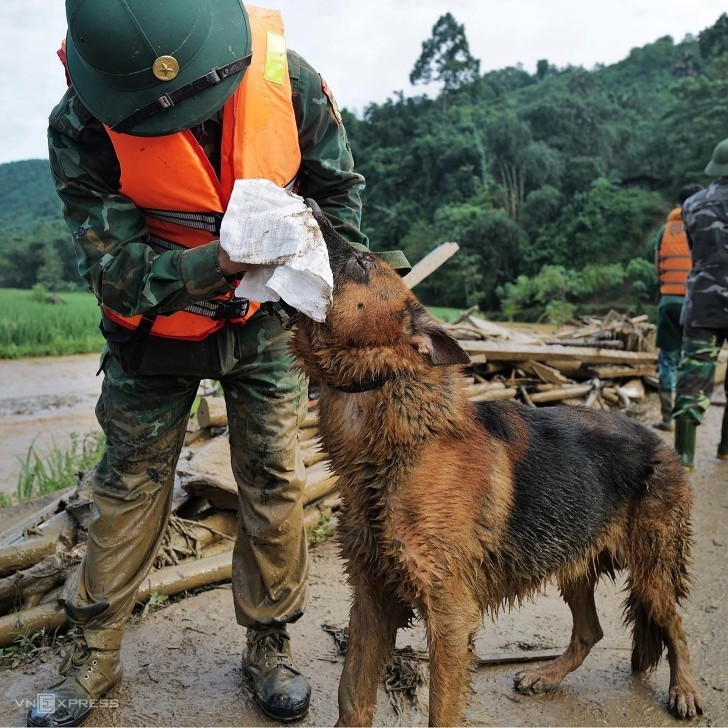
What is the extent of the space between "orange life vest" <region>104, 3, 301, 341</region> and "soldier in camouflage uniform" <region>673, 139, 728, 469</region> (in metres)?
4.93

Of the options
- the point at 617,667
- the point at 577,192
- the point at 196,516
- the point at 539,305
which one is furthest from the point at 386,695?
the point at 577,192

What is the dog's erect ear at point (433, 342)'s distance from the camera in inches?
102

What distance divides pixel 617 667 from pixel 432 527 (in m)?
1.86

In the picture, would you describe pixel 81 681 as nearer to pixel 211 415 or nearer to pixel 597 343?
pixel 211 415

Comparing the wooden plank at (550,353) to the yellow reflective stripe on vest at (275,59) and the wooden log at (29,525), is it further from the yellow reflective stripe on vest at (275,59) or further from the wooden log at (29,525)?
the yellow reflective stripe on vest at (275,59)

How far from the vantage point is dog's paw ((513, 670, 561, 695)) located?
343 cm

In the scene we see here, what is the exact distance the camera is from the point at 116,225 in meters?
Answer: 2.75

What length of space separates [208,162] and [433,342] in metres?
1.09

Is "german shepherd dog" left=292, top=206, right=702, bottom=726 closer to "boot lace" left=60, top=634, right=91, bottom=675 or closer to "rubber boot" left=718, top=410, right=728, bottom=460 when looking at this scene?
"boot lace" left=60, top=634, right=91, bottom=675

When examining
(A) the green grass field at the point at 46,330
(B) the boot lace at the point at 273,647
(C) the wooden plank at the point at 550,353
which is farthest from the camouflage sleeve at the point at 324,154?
(A) the green grass field at the point at 46,330

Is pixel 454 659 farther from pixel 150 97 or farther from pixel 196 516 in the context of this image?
pixel 196 516

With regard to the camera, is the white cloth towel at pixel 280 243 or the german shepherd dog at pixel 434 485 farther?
the german shepherd dog at pixel 434 485

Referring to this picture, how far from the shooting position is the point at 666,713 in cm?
330

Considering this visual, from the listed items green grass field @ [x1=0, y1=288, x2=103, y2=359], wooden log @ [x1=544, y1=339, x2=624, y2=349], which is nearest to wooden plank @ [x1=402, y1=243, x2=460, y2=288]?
wooden log @ [x1=544, y1=339, x2=624, y2=349]
